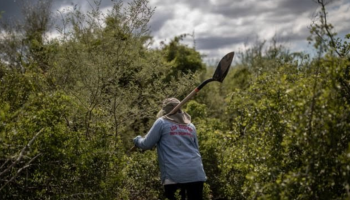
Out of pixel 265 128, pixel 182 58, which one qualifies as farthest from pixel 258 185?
pixel 182 58

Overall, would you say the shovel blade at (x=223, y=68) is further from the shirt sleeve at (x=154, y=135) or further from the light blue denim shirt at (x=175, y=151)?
the shirt sleeve at (x=154, y=135)

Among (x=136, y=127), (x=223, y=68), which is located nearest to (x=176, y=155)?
(x=223, y=68)

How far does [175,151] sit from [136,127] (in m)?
5.22

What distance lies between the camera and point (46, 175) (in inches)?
195

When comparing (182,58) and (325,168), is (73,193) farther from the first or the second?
(182,58)

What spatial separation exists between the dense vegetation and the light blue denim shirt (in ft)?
1.66

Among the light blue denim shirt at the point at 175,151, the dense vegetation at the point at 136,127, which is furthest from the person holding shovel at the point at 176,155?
the dense vegetation at the point at 136,127

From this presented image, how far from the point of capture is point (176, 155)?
17.6ft

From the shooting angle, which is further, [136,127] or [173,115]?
[136,127]

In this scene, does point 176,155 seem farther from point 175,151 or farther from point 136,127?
point 136,127

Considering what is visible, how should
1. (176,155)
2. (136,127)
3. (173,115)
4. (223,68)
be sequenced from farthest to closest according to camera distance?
1. (136,127)
2. (223,68)
3. (173,115)
4. (176,155)

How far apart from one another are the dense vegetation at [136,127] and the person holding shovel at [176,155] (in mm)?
510

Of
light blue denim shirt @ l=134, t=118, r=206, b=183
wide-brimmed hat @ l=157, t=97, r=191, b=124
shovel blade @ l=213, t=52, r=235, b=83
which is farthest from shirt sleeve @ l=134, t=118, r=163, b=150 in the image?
shovel blade @ l=213, t=52, r=235, b=83

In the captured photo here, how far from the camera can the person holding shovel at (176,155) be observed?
5.31m
